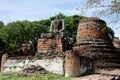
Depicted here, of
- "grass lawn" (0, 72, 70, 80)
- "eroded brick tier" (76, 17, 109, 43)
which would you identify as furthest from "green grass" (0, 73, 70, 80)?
"eroded brick tier" (76, 17, 109, 43)

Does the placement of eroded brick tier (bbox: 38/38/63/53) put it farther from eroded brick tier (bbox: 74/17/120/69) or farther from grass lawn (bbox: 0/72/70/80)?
grass lawn (bbox: 0/72/70/80)

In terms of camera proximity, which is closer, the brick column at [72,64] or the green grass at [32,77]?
the green grass at [32,77]

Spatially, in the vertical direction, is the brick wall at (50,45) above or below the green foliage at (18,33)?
below

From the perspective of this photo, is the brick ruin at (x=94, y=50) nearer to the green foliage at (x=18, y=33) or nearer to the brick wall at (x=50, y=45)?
the brick wall at (x=50, y=45)

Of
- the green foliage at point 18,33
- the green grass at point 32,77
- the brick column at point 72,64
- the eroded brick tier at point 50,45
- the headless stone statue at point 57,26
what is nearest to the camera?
the green grass at point 32,77

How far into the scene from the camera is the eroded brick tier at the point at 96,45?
47.6 feet

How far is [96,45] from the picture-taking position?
14984 mm

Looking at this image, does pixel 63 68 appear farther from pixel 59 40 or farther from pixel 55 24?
pixel 55 24

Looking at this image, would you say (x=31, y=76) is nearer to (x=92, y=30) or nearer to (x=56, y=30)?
(x=56, y=30)

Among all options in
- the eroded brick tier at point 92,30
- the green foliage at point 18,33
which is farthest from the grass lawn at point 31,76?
the green foliage at point 18,33

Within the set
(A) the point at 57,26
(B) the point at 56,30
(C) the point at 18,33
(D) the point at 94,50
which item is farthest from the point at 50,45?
(C) the point at 18,33

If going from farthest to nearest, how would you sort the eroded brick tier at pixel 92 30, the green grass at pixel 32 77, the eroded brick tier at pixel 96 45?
the eroded brick tier at pixel 92 30 < the eroded brick tier at pixel 96 45 < the green grass at pixel 32 77

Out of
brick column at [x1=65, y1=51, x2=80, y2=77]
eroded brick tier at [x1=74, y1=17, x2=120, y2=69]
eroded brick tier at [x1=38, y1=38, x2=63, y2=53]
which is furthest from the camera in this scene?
eroded brick tier at [x1=38, y1=38, x2=63, y2=53]

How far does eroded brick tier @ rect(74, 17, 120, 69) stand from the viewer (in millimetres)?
14508
